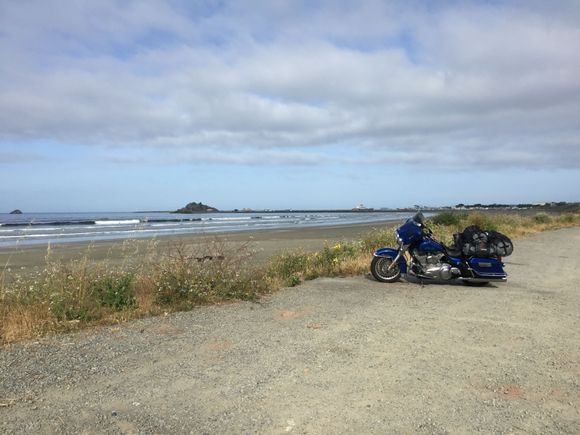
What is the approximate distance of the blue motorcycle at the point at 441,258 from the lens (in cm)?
1013

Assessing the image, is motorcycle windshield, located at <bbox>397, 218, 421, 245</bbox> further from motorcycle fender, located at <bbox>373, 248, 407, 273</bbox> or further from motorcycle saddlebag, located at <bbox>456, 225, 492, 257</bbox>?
motorcycle saddlebag, located at <bbox>456, 225, 492, 257</bbox>

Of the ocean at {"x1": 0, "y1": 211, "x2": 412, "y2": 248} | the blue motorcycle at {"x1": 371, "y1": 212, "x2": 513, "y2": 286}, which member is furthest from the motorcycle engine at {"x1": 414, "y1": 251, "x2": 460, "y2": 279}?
the ocean at {"x1": 0, "y1": 211, "x2": 412, "y2": 248}

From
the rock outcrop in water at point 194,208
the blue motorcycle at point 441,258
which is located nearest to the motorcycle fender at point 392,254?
the blue motorcycle at point 441,258

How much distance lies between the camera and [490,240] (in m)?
10.3

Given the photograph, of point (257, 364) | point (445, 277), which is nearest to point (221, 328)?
point (257, 364)

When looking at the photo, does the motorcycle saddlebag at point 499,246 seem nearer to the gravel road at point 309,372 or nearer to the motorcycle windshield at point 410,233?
the motorcycle windshield at point 410,233

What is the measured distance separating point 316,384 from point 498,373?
185cm

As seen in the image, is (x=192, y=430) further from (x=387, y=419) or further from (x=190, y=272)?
(x=190, y=272)

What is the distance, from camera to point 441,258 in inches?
406

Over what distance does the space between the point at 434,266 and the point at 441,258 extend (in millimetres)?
257

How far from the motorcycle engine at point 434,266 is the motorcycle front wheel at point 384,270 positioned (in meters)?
0.45

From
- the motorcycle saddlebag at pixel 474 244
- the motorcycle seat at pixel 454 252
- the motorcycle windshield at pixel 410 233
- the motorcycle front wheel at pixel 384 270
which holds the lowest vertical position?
the motorcycle front wheel at pixel 384 270

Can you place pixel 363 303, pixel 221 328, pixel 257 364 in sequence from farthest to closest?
pixel 363 303
pixel 221 328
pixel 257 364

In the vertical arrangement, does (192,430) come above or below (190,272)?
below
